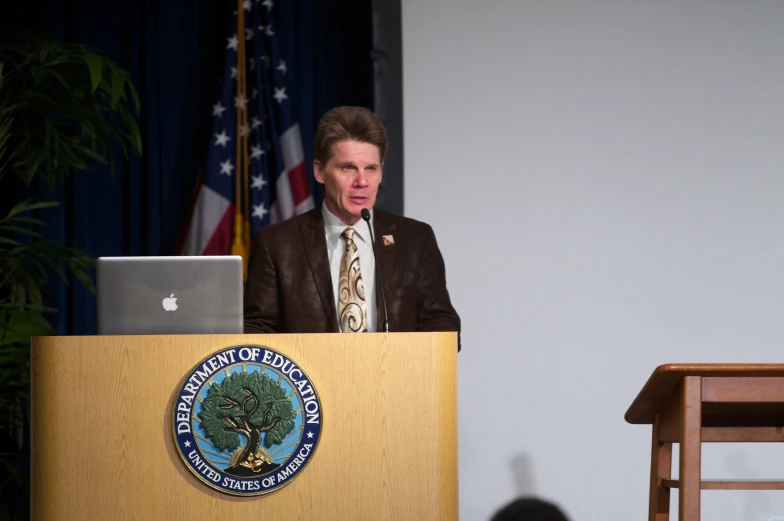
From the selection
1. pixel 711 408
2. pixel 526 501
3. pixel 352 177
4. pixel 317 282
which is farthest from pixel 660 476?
pixel 526 501

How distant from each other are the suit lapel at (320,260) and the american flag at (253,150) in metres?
1.25

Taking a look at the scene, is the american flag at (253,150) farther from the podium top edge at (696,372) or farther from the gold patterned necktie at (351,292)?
the podium top edge at (696,372)

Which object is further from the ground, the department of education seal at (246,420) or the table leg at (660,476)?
the department of education seal at (246,420)

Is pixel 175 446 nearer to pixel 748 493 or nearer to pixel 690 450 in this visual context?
pixel 690 450

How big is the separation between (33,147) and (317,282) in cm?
137

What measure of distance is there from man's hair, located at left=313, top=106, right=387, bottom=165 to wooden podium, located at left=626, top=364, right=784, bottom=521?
116 centimetres

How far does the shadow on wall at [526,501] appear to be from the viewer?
3.77 meters

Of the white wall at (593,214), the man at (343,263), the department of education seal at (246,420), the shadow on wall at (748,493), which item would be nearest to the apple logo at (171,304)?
the department of education seal at (246,420)

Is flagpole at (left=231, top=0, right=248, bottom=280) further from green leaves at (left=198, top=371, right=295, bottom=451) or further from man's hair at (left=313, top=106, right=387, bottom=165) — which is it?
green leaves at (left=198, top=371, right=295, bottom=451)

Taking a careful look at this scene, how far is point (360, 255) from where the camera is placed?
283cm

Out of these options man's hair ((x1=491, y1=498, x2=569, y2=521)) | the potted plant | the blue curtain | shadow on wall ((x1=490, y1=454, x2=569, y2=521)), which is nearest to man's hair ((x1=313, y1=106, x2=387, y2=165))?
the potted plant

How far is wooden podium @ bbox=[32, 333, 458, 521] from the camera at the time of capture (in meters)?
1.77

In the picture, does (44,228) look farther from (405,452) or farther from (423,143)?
(405,452)

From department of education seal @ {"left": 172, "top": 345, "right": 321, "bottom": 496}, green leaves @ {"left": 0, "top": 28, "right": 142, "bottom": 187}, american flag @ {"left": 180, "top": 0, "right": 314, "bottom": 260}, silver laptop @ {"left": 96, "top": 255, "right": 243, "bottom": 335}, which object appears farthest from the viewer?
american flag @ {"left": 180, "top": 0, "right": 314, "bottom": 260}
